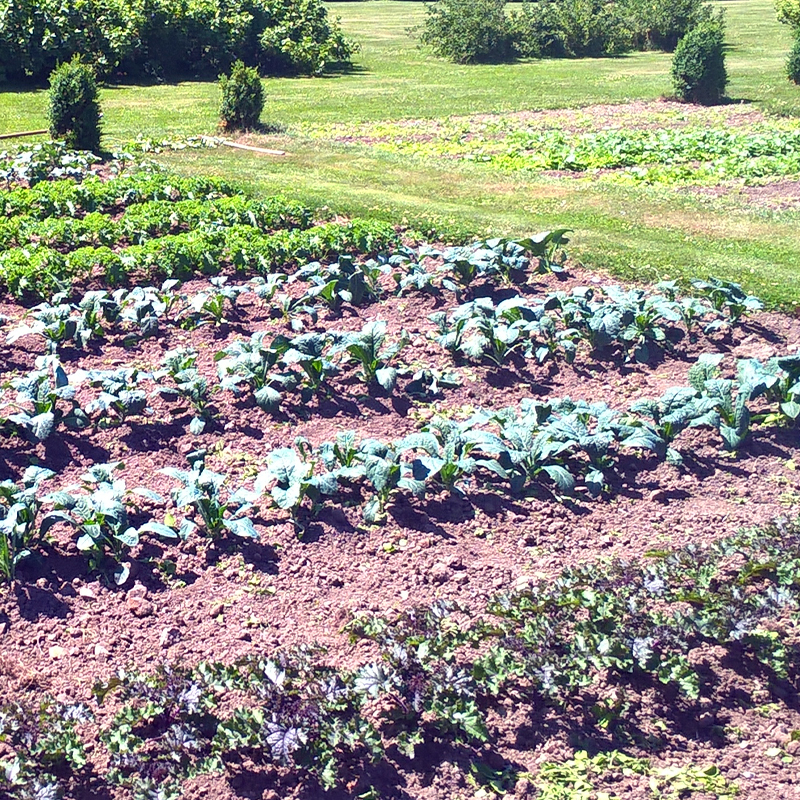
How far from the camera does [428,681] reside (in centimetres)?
396

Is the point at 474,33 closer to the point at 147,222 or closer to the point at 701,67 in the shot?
the point at 701,67

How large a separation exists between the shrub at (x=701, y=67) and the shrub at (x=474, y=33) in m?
8.77

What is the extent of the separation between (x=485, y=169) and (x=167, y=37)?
509 inches

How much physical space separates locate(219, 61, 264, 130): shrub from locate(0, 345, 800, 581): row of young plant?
10201mm

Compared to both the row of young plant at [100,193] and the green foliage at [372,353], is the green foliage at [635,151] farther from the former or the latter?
the green foliage at [372,353]

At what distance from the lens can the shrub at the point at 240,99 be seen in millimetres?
15453

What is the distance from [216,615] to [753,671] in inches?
86.5

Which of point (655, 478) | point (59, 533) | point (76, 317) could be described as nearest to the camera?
point (59, 533)

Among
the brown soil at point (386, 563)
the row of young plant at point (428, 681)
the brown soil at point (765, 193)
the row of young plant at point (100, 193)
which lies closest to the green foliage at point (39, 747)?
the row of young plant at point (428, 681)

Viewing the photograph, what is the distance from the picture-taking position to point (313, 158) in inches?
547

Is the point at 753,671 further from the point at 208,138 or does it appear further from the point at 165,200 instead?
the point at 208,138

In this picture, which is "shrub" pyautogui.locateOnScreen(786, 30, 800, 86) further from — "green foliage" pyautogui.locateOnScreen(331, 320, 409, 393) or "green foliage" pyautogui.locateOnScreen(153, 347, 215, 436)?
"green foliage" pyautogui.locateOnScreen(153, 347, 215, 436)

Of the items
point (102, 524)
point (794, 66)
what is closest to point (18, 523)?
point (102, 524)

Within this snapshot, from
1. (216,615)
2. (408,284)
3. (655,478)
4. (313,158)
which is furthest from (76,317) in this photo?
(313,158)
